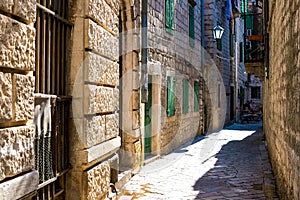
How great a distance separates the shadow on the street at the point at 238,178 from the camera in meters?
6.30

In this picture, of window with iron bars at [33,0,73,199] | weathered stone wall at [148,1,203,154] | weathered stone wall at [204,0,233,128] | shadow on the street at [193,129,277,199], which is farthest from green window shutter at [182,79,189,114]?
window with iron bars at [33,0,73,199]

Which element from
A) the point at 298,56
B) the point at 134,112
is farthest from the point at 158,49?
the point at 298,56

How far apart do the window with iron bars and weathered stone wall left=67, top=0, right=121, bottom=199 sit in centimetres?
10

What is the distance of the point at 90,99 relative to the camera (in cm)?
456

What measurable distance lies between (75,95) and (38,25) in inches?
41.3

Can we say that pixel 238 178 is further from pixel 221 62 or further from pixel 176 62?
pixel 221 62

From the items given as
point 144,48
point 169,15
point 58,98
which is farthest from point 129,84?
point 169,15

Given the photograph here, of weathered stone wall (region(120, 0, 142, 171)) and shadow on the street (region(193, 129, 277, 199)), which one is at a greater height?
weathered stone wall (region(120, 0, 142, 171))

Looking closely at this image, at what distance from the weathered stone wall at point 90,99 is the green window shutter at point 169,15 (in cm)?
567

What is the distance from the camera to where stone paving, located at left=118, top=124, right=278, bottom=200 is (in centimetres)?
636

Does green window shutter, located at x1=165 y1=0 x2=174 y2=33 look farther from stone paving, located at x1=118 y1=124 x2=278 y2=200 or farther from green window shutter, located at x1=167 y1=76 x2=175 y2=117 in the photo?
stone paving, located at x1=118 y1=124 x2=278 y2=200

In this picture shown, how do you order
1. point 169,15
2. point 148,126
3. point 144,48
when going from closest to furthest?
point 144,48 < point 148,126 < point 169,15

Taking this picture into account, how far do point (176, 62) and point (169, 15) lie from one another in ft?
5.09

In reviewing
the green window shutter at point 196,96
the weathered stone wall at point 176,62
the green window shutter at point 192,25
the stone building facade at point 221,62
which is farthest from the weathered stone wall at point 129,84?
the stone building facade at point 221,62
